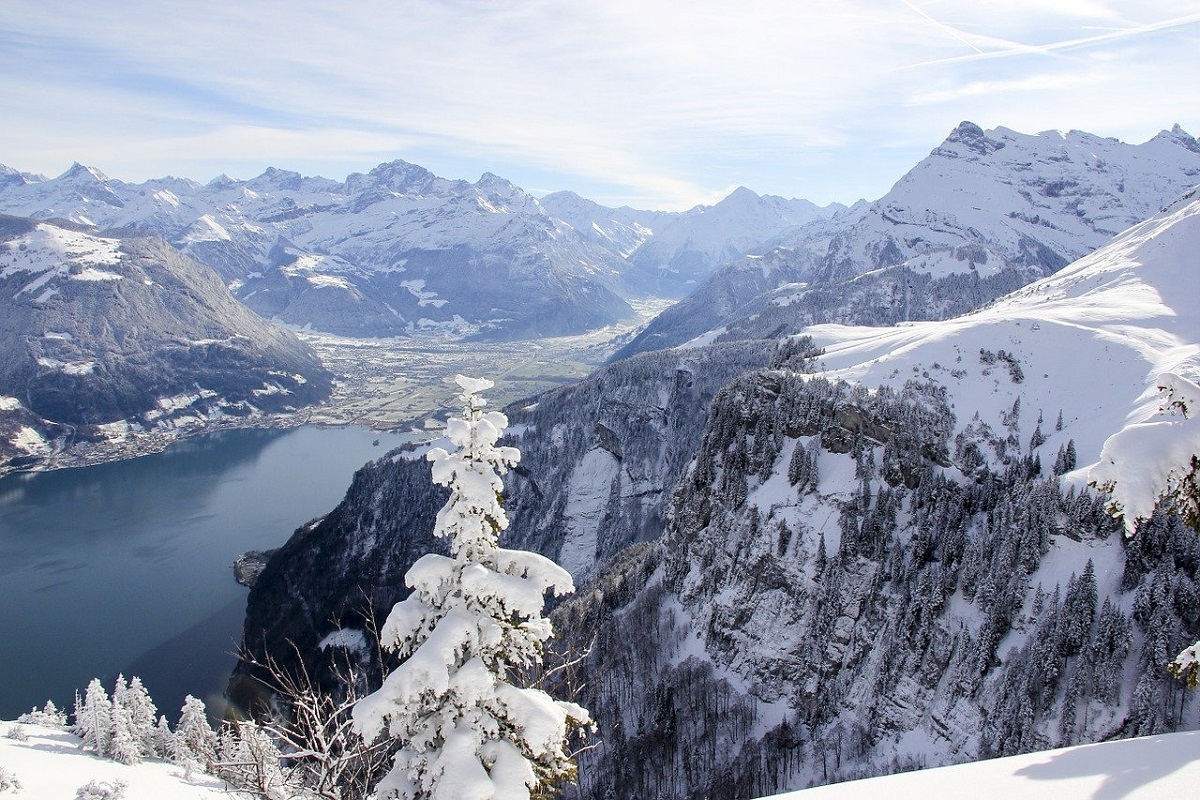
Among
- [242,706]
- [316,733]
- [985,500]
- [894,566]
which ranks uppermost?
[316,733]

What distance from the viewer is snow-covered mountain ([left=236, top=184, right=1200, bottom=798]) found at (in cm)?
4903

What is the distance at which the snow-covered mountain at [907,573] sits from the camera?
161 feet

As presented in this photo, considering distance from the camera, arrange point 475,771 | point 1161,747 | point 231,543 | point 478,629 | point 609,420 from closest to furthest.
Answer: point 475,771 → point 478,629 → point 1161,747 → point 231,543 → point 609,420

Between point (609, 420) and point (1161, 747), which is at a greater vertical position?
point (1161, 747)

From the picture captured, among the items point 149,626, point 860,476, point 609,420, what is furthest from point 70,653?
point 860,476

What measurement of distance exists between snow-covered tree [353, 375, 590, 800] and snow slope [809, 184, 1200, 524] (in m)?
55.1

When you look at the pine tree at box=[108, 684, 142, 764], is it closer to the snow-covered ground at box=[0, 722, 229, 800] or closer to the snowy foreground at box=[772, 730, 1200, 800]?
Answer: the snow-covered ground at box=[0, 722, 229, 800]

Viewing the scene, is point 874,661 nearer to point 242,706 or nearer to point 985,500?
point 985,500

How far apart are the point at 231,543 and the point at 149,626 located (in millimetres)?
35622

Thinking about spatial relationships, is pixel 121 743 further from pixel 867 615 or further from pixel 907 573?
pixel 907 573

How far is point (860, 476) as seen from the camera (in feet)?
216

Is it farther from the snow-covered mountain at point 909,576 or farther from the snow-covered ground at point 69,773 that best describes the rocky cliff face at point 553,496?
the snow-covered mountain at point 909,576

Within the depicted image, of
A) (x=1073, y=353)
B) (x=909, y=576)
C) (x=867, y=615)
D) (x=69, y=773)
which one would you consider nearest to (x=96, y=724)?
(x=69, y=773)

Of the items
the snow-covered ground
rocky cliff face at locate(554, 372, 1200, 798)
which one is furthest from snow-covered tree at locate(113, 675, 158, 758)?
rocky cliff face at locate(554, 372, 1200, 798)
